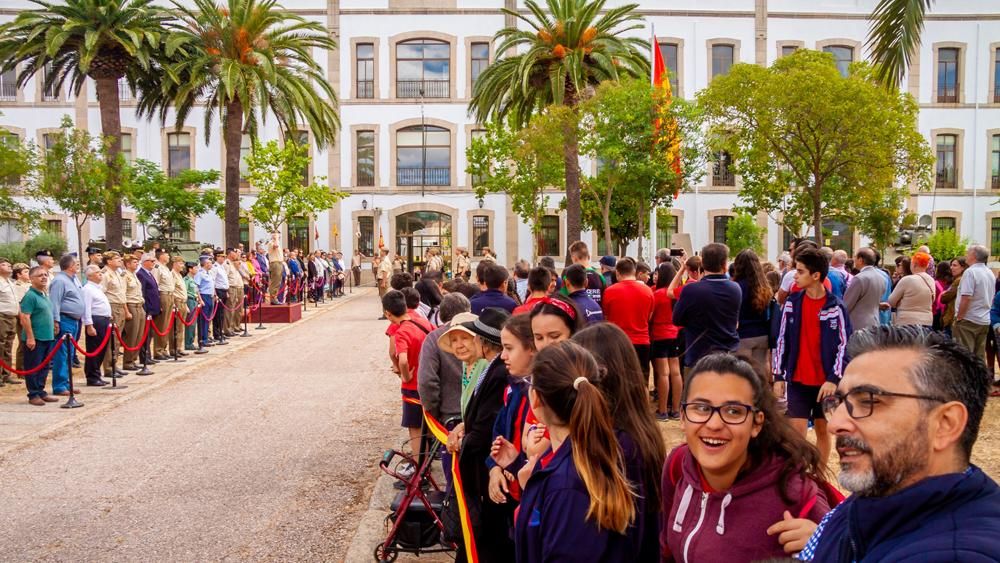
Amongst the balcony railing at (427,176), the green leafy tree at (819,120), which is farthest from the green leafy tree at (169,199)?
the green leafy tree at (819,120)

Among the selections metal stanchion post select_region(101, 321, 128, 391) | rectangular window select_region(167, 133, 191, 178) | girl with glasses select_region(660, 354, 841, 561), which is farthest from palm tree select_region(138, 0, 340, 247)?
girl with glasses select_region(660, 354, 841, 561)

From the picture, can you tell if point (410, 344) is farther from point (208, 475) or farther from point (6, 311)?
point (6, 311)

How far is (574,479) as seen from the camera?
2.76 metres

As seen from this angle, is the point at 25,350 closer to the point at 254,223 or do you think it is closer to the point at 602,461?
the point at 602,461

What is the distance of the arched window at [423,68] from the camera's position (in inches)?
1689

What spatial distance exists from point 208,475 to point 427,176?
3674 centimetres

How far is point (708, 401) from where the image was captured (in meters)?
2.62

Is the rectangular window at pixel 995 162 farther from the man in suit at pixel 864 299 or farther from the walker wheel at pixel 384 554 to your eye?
the walker wheel at pixel 384 554

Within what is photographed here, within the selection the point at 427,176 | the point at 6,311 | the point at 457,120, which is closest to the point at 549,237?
the point at 427,176

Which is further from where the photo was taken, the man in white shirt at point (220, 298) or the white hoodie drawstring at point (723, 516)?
the man in white shirt at point (220, 298)

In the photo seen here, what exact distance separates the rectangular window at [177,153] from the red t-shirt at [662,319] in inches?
1524

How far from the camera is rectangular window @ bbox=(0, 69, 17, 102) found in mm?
41656

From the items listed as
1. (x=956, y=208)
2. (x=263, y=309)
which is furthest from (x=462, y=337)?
(x=956, y=208)

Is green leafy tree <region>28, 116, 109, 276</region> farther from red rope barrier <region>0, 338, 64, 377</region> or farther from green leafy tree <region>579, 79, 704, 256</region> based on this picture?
red rope barrier <region>0, 338, 64, 377</region>
